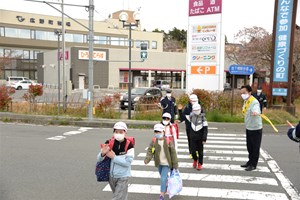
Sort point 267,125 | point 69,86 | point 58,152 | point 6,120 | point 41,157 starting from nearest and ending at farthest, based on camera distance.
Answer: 1. point 41,157
2. point 58,152
3. point 267,125
4. point 6,120
5. point 69,86

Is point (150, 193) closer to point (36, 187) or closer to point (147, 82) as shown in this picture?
point (36, 187)

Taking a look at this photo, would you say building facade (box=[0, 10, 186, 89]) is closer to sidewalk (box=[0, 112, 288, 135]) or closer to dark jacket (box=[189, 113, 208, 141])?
sidewalk (box=[0, 112, 288, 135])

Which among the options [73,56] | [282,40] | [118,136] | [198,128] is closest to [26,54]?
[73,56]

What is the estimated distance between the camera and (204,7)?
22.4m

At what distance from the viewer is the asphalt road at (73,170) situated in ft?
18.0

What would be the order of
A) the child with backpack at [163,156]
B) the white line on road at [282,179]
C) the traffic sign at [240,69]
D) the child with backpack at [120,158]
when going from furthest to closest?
the traffic sign at [240,69]
the white line on road at [282,179]
the child with backpack at [163,156]
the child with backpack at [120,158]

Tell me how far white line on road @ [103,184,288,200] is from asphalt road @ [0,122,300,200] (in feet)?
0.13

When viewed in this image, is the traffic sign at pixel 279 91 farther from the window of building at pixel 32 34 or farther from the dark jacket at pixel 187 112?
the window of building at pixel 32 34

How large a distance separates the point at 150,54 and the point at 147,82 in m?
4.65

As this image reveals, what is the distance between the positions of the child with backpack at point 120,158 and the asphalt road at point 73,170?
1201 mm

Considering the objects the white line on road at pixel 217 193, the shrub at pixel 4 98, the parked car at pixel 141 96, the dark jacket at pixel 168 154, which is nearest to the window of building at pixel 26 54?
the shrub at pixel 4 98

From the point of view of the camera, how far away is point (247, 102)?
23.4 feet

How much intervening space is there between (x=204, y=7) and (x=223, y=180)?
18302 millimetres

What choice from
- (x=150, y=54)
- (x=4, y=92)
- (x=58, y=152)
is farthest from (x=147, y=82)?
(x=58, y=152)
